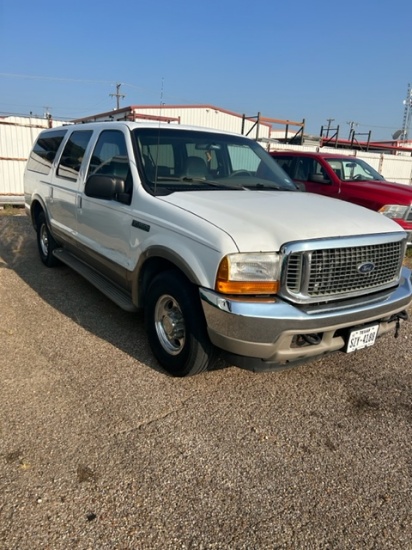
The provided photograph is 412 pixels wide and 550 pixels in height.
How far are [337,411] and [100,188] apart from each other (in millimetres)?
2560

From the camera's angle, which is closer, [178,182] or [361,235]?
[361,235]

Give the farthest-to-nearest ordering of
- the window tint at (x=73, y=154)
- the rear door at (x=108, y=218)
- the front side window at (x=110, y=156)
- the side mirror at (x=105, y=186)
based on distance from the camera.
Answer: the window tint at (x=73, y=154) → the front side window at (x=110, y=156) → the rear door at (x=108, y=218) → the side mirror at (x=105, y=186)

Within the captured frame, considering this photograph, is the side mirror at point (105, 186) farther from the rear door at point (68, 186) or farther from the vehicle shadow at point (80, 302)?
the vehicle shadow at point (80, 302)

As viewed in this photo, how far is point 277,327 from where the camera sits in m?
2.67

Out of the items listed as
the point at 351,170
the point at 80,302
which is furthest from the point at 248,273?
the point at 351,170

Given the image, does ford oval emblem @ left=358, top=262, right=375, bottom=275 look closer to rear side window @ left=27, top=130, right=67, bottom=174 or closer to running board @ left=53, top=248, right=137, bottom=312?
running board @ left=53, top=248, right=137, bottom=312

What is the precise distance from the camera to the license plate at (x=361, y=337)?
9.85 feet

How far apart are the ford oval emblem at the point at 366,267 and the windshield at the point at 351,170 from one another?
5902 mm

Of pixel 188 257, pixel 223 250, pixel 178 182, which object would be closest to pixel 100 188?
pixel 178 182

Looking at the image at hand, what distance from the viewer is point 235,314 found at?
105 inches

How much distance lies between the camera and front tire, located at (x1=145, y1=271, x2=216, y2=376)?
9.93 ft

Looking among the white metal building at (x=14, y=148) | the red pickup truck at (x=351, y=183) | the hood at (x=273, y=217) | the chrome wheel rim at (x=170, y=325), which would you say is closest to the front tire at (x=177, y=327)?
the chrome wheel rim at (x=170, y=325)

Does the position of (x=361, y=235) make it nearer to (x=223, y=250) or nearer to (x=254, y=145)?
(x=223, y=250)

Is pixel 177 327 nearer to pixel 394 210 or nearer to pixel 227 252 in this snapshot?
pixel 227 252
